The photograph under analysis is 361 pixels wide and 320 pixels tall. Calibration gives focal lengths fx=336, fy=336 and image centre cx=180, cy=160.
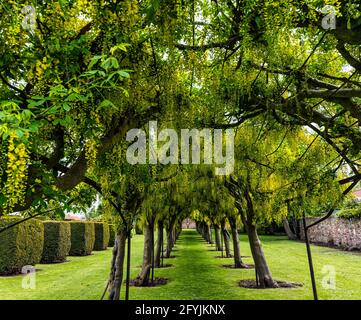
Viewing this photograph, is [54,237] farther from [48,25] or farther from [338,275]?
[48,25]

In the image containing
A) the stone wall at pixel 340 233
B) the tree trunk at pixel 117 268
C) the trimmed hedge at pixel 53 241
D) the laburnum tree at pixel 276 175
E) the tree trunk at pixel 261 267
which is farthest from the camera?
the stone wall at pixel 340 233

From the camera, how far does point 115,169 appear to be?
4449 mm

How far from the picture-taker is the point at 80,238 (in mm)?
17688

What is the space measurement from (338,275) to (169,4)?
35.6 feet

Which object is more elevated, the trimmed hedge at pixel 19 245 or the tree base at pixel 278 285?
the trimmed hedge at pixel 19 245

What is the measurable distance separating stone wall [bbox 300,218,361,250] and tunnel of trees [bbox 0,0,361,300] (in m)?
12.6

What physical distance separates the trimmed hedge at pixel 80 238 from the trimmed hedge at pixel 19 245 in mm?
4521

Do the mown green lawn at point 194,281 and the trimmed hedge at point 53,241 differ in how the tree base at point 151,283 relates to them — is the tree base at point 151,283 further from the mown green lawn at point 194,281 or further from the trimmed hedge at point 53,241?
the trimmed hedge at point 53,241

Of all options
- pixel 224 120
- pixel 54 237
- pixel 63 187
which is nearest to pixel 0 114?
pixel 63 187

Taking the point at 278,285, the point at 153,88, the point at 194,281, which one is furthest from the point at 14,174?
the point at 194,281

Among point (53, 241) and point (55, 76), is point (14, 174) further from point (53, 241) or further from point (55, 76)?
point (53, 241)

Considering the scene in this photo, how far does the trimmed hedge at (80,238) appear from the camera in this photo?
17433 mm

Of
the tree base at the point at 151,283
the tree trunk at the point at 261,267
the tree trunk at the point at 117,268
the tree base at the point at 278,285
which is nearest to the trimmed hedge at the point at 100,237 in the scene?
the tree base at the point at 151,283

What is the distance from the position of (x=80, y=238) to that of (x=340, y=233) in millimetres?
14443
